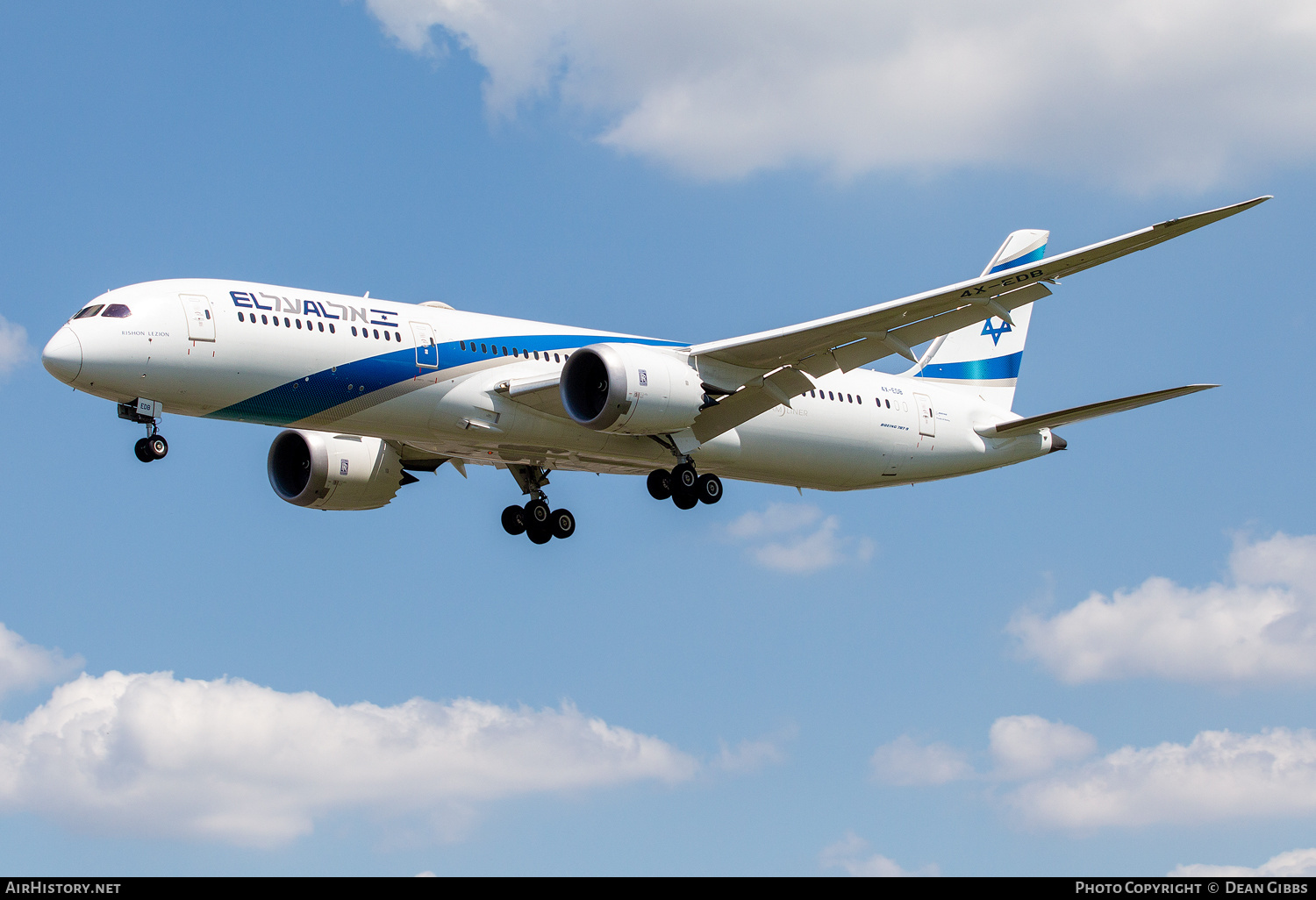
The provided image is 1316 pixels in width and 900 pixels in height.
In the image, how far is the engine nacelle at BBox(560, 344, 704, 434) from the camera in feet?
97.5

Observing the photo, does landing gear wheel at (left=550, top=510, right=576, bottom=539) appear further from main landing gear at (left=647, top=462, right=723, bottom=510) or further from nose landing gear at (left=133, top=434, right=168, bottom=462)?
nose landing gear at (left=133, top=434, right=168, bottom=462)

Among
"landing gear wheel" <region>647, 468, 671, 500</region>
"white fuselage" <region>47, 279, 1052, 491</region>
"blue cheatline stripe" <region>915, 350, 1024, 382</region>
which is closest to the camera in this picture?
"white fuselage" <region>47, 279, 1052, 491</region>

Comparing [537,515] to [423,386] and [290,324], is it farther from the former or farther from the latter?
[290,324]

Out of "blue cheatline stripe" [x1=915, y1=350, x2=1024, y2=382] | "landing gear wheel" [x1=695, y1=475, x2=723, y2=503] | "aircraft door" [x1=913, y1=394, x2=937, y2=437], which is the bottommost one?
"landing gear wheel" [x1=695, y1=475, x2=723, y2=503]

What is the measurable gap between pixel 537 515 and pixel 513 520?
644 millimetres

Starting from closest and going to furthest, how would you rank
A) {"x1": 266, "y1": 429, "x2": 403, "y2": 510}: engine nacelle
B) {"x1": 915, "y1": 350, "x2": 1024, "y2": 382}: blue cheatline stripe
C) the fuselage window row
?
the fuselage window row < {"x1": 266, "y1": 429, "x2": 403, "y2": 510}: engine nacelle < {"x1": 915, "y1": 350, "x2": 1024, "y2": 382}: blue cheatline stripe

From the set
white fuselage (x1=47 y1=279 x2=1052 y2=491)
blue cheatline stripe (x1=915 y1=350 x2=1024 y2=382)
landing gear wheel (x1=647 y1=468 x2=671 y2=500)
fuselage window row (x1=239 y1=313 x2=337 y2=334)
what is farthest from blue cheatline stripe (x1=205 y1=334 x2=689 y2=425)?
blue cheatline stripe (x1=915 y1=350 x2=1024 y2=382)

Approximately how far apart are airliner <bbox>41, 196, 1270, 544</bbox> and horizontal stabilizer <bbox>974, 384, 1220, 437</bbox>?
0.06m

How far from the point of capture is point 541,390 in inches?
1205

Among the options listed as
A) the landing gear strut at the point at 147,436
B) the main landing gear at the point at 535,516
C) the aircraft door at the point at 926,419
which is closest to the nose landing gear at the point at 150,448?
the landing gear strut at the point at 147,436

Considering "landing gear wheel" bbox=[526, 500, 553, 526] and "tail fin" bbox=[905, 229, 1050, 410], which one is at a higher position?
"tail fin" bbox=[905, 229, 1050, 410]

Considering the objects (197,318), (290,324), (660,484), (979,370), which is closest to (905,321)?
(660,484)

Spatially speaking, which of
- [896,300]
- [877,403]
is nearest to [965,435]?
[877,403]

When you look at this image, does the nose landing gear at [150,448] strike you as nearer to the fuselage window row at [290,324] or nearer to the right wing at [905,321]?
the fuselage window row at [290,324]
